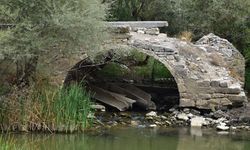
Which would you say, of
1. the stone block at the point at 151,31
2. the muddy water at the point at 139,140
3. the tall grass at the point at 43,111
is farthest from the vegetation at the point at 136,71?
the tall grass at the point at 43,111

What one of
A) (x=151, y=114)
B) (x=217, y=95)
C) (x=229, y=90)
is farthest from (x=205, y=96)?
(x=151, y=114)

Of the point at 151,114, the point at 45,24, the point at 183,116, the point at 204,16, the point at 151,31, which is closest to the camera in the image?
the point at 45,24

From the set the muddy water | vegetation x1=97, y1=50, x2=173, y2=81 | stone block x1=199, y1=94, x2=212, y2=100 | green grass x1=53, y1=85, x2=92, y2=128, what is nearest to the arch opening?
vegetation x1=97, y1=50, x2=173, y2=81

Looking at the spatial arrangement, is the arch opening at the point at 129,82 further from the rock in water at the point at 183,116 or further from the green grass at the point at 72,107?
the green grass at the point at 72,107

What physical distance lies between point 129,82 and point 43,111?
9366 mm

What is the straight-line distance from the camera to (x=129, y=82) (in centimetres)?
2472

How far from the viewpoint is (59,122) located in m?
15.8

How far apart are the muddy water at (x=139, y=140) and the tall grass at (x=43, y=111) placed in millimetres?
327

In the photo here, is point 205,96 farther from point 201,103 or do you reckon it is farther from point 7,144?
point 7,144

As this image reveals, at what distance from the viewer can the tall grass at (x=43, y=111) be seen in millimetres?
15617

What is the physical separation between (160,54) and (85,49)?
11.4ft

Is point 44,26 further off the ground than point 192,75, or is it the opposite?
point 44,26

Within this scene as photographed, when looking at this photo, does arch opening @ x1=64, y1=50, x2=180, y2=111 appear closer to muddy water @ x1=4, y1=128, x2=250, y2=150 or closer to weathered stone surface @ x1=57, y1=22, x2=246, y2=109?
weathered stone surface @ x1=57, y1=22, x2=246, y2=109

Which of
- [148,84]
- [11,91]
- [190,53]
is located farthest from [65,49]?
[148,84]
